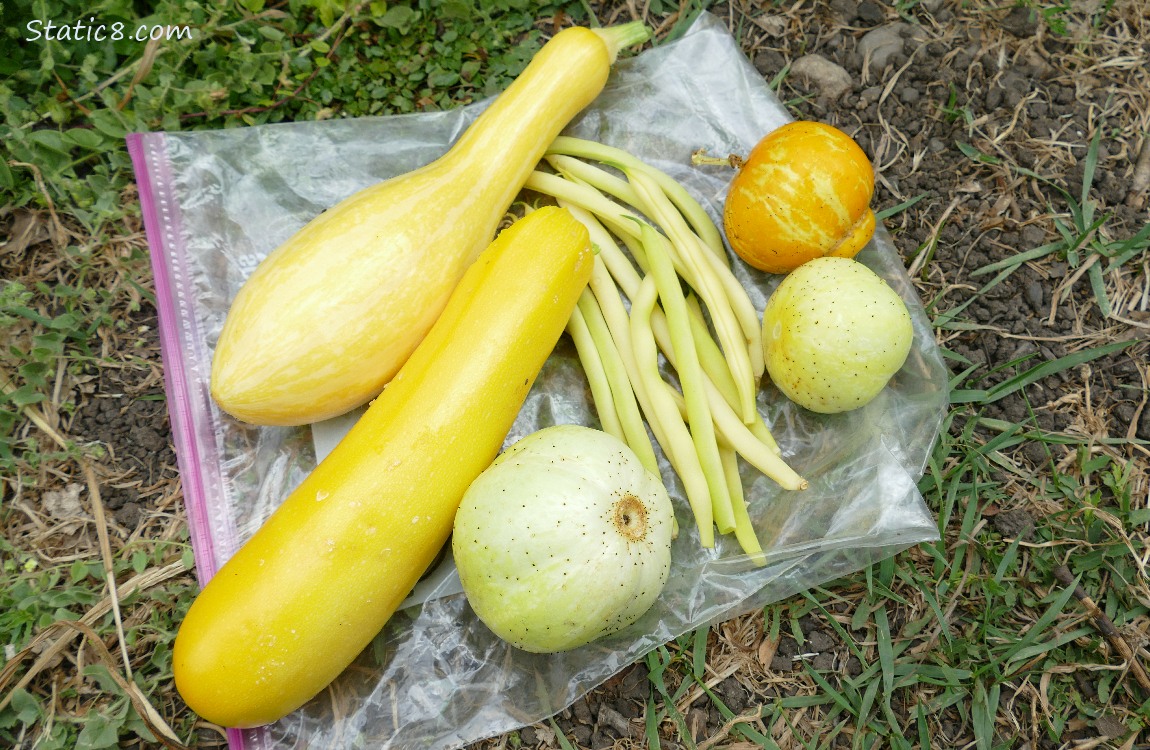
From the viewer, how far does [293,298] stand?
5.89 feet

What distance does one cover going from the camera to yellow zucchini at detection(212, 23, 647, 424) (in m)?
1.79

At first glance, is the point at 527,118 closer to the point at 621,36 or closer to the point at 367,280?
the point at 621,36

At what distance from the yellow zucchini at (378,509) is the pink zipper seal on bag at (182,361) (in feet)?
1.10

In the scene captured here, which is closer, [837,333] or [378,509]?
[378,509]

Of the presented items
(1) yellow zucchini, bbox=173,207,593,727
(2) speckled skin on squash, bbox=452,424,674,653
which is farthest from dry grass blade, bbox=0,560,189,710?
(2) speckled skin on squash, bbox=452,424,674,653

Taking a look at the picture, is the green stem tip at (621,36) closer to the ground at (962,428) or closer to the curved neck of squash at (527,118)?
the curved neck of squash at (527,118)

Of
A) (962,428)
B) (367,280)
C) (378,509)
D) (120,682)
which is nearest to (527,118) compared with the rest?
(367,280)

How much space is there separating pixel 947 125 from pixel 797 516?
1.24 m

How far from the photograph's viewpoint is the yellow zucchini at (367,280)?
1.79 meters

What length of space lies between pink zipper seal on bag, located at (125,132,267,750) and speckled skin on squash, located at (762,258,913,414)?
1.44 m

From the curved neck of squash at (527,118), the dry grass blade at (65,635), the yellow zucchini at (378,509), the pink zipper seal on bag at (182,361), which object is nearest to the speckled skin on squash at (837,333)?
the yellow zucchini at (378,509)

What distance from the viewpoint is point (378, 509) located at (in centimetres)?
172

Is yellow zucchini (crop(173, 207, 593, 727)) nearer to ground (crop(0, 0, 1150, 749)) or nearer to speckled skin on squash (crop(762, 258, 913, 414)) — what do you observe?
ground (crop(0, 0, 1150, 749))

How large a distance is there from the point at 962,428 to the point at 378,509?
1524 mm
